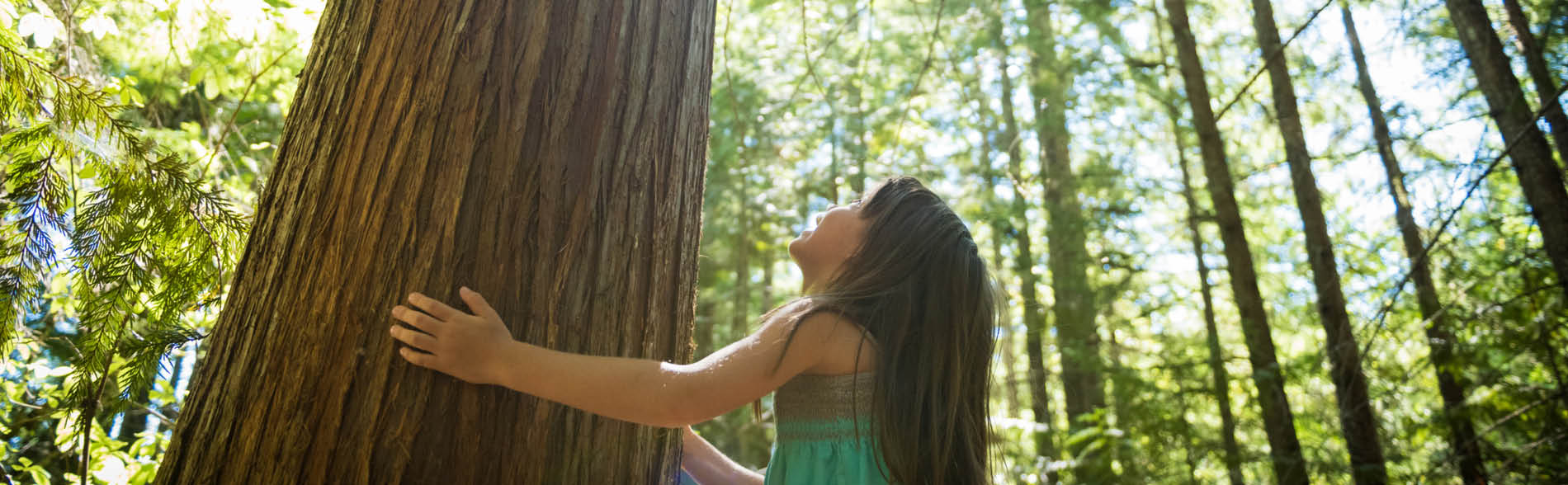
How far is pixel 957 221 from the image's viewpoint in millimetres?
2094

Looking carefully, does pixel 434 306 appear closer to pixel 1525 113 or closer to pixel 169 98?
pixel 169 98

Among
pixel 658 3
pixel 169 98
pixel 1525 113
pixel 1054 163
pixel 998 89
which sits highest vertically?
pixel 998 89

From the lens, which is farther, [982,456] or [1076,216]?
[1076,216]

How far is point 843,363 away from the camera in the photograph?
5.80ft

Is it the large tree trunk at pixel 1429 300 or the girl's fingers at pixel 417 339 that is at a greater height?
the large tree trunk at pixel 1429 300

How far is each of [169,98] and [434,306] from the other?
389 centimetres

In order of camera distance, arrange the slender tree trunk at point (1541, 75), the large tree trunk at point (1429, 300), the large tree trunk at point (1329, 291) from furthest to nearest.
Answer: the large tree trunk at point (1329, 291) → the slender tree trunk at point (1541, 75) → the large tree trunk at point (1429, 300)

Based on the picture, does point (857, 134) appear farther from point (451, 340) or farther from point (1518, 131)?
point (451, 340)

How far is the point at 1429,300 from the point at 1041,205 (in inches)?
153

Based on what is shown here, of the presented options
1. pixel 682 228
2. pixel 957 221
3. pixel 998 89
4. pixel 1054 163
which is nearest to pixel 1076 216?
pixel 1054 163

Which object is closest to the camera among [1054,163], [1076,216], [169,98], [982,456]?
[982,456]

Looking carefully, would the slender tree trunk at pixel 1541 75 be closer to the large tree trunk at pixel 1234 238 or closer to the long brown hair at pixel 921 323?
the large tree trunk at pixel 1234 238

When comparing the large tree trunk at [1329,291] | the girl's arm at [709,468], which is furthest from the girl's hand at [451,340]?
the large tree trunk at [1329,291]

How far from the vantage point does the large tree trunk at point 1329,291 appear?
209 inches
